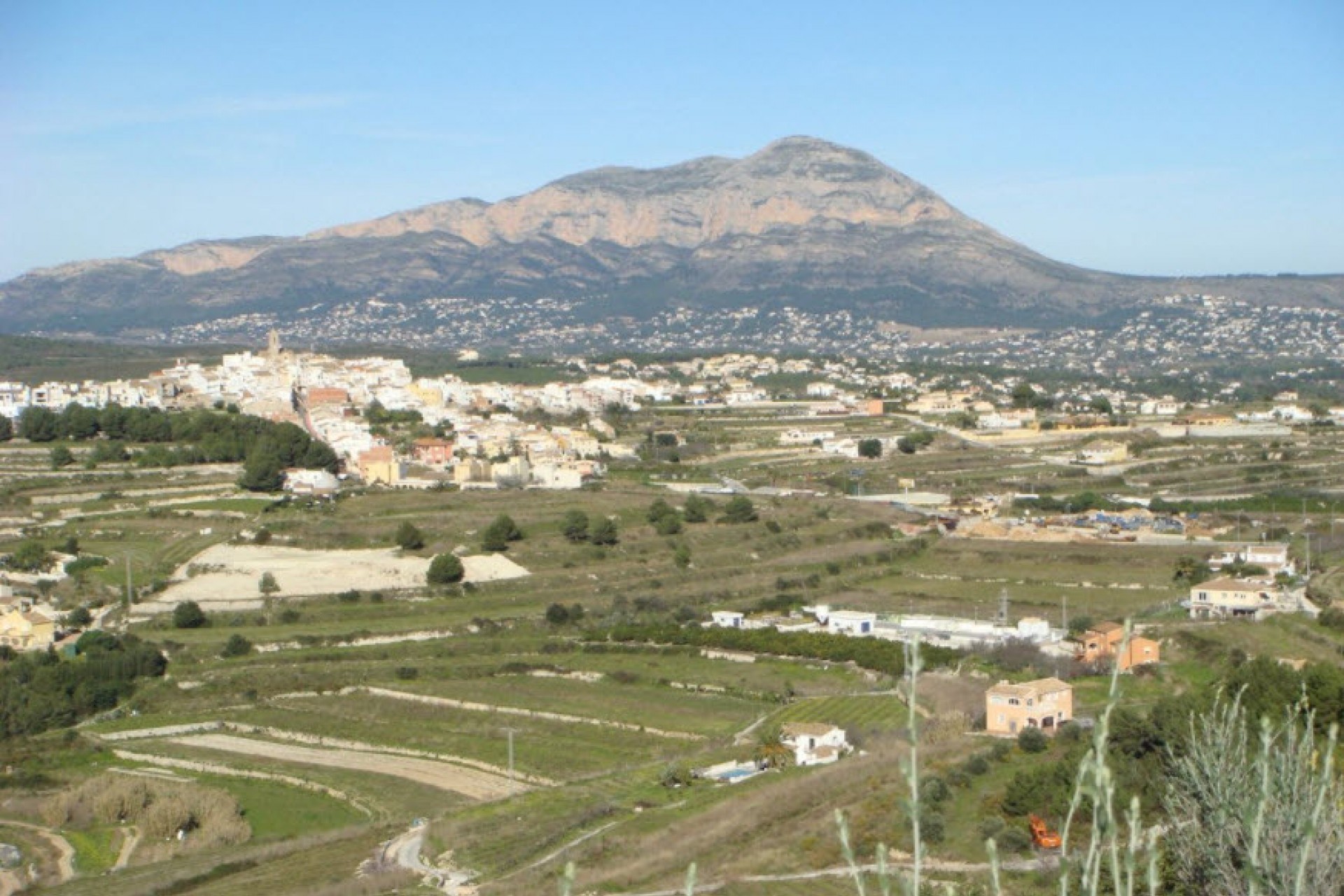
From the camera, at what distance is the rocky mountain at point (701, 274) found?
153500 mm

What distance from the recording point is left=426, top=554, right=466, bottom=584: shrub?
108ft

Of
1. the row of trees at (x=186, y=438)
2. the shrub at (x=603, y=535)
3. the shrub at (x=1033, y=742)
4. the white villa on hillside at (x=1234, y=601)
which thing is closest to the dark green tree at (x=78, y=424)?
the row of trees at (x=186, y=438)

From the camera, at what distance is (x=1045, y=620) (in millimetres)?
27891

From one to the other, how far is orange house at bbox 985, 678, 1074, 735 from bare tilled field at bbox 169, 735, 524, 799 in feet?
20.4

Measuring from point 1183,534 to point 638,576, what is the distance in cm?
1216

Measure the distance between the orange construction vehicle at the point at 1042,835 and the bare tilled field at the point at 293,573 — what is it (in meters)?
18.2

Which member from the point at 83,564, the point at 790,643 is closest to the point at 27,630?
the point at 83,564

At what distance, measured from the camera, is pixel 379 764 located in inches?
869

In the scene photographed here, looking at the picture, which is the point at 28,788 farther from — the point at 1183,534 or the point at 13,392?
the point at 13,392

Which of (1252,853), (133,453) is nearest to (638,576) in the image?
(133,453)

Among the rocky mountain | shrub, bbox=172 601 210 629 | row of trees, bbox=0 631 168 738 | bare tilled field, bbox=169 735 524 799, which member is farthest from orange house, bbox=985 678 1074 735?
the rocky mountain

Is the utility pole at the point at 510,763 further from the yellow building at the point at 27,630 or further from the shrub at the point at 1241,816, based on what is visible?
the shrub at the point at 1241,816

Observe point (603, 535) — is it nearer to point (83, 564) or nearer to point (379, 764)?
point (83, 564)

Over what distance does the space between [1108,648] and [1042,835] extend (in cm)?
906
